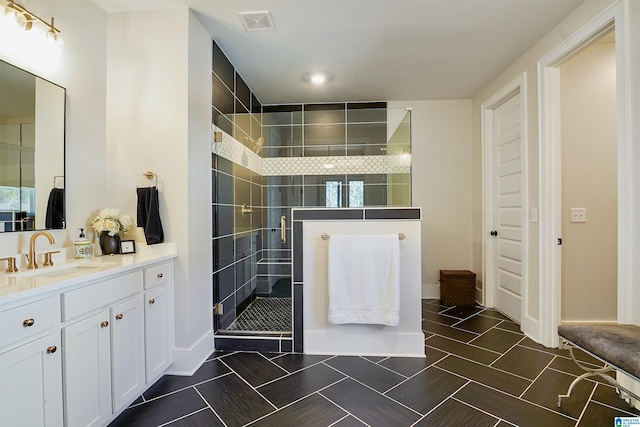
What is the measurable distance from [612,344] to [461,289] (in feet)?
6.64

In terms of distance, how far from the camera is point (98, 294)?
1.42 m

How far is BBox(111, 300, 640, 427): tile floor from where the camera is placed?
61.4 inches

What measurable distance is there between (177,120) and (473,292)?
3.48 m

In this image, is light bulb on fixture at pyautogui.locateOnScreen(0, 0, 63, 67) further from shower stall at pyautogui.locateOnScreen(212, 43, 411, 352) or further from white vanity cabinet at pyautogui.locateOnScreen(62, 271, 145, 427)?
white vanity cabinet at pyautogui.locateOnScreen(62, 271, 145, 427)

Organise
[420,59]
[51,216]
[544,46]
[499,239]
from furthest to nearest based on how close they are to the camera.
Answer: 1. [499,239]
2. [420,59]
3. [544,46]
4. [51,216]

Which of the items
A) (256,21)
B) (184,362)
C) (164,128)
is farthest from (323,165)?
(184,362)

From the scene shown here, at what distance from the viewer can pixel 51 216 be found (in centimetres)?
170

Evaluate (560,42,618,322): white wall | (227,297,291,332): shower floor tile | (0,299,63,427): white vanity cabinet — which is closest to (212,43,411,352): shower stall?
(227,297,291,332): shower floor tile

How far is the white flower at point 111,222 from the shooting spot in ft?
6.08

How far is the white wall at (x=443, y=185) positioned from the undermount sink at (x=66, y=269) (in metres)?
3.33

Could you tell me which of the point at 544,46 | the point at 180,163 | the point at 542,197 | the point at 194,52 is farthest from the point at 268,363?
the point at 544,46

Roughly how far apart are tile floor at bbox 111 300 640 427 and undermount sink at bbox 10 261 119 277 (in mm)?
828

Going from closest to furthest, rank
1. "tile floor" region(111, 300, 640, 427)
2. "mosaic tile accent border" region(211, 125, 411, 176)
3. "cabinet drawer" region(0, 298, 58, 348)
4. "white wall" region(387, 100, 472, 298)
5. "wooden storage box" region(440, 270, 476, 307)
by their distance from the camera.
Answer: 1. "cabinet drawer" region(0, 298, 58, 348)
2. "tile floor" region(111, 300, 640, 427)
3. "mosaic tile accent border" region(211, 125, 411, 176)
4. "wooden storage box" region(440, 270, 476, 307)
5. "white wall" region(387, 100, 472, 298)

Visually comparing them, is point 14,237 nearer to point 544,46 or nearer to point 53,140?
point 53,140
